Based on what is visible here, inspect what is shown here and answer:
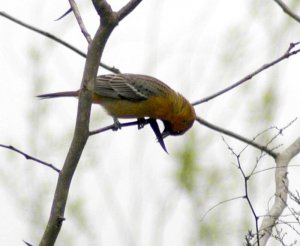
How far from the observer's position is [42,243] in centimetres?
223

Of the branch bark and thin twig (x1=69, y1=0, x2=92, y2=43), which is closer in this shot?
the branch bark

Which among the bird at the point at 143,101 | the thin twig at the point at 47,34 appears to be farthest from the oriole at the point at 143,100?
the thin twig at the point at 47,34

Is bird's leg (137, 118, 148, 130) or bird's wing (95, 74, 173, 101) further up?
bird's wing (95, 74, 173, 101)

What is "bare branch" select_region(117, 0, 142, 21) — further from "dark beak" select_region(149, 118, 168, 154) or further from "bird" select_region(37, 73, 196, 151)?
"bird" select_region(37, 73, 196, 151)

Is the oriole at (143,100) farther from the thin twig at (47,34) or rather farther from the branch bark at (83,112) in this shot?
the branch bark at (83,112)

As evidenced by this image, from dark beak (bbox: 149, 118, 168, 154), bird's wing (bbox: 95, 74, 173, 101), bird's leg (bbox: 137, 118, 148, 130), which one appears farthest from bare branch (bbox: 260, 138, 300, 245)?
bird's wing (bbox: 95, 74, 173, 101)

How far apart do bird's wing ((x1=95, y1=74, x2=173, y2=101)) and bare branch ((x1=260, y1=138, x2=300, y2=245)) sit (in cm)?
103

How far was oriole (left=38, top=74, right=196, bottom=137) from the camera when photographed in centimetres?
369

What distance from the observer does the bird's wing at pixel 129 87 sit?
4.00 meters

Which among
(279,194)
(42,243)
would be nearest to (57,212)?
(42,243)

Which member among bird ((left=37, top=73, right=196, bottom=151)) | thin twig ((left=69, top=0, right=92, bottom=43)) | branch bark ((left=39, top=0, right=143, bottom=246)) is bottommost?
branch bark ((left=39, top=0, right=143, bottom=246))

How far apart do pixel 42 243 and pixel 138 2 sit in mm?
737

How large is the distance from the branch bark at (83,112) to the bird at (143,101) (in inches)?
51.5

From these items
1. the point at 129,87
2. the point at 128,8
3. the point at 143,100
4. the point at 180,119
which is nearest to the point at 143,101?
the point at 143,100
